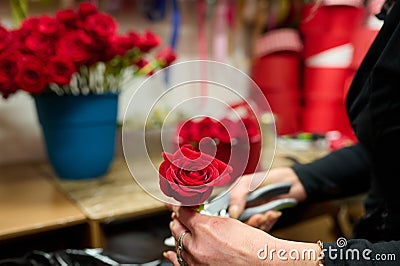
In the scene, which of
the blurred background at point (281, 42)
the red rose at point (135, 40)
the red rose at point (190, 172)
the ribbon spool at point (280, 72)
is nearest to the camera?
the red rose at point (190, 172)

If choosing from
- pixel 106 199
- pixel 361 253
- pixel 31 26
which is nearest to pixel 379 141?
pixel 361 253

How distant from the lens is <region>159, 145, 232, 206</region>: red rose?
559mm

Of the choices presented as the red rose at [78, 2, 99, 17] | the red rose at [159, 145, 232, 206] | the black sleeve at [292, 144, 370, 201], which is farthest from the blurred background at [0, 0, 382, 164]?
the red rose at [159, 145, 232, 206]

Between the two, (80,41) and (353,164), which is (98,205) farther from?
(353,164)

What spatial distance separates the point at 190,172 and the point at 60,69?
49 cm

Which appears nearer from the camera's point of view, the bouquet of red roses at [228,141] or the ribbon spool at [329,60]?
the bouquet of red roses at [228,141]

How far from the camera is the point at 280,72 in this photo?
59.2 inches

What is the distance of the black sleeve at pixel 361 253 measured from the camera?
1.92 ft

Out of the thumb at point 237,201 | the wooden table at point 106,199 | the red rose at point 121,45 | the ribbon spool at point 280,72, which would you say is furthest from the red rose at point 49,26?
the ribbon spool at point 280,72

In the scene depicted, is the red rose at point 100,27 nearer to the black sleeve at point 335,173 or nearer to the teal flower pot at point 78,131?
the teal flower pot at point 78,131

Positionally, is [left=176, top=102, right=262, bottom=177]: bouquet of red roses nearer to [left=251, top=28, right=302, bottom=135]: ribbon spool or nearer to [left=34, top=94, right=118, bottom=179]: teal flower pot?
[left=34, top=94, right=118, bottom=179]: teal flower pot

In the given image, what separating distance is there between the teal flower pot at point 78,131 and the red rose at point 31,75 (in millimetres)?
96

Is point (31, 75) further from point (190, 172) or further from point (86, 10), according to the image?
point (190, 172)

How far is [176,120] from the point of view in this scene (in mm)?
873
